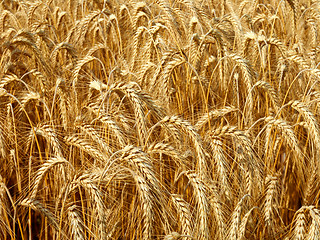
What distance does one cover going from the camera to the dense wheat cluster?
2.04 meters

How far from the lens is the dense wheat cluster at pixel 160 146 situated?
6.70ft

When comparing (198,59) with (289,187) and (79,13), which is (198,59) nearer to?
(289,187)

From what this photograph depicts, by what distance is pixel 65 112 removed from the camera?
2.69 m

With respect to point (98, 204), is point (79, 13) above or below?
above

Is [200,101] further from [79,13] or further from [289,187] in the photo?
[79,13]

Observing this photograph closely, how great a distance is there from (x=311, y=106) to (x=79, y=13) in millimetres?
2811

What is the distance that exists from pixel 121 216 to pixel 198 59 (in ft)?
4.31

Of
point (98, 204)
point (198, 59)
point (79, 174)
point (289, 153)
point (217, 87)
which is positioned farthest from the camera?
point (217, 87)

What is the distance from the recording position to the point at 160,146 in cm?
212

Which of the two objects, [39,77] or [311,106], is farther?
[311,106]

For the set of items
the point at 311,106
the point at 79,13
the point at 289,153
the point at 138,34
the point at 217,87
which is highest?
the point at 79,13

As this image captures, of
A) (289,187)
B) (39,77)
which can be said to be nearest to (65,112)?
(39,77)

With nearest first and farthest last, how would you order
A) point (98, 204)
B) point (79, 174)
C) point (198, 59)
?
1. point (98, 204)
2. point (79, 174)
3. point (198, 59)

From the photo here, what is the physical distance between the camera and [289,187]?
2.90 meters
